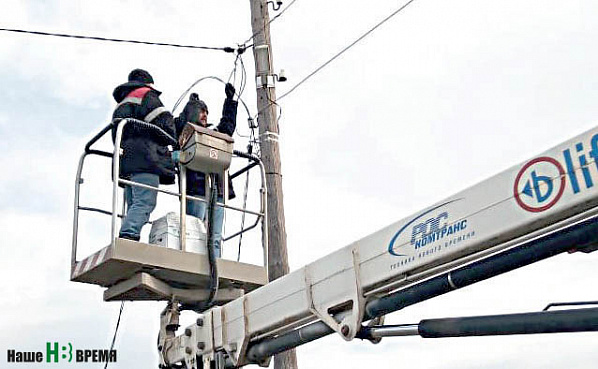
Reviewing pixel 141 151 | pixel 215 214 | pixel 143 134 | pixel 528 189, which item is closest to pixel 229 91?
pixel 143 134

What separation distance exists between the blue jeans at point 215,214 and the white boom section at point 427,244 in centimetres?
123

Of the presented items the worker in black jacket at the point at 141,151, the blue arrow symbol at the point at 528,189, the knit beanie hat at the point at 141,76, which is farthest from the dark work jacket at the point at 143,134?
the blue arrow symbol at the point at 528,189

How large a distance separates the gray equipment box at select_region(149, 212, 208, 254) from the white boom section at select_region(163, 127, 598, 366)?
99 cm

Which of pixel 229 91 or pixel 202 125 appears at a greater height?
pixel 229 91

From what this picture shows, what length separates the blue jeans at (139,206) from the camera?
250 inches

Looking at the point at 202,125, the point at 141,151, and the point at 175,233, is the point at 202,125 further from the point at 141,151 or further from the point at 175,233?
the point at 175,233

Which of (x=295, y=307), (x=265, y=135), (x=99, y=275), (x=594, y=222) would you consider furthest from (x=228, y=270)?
(x=594, y=222)

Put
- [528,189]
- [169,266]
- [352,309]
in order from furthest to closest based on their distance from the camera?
[169,266] → [352,309] → [528,189]

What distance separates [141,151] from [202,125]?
28.6 inches

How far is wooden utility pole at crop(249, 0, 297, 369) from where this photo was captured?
25.4 ft

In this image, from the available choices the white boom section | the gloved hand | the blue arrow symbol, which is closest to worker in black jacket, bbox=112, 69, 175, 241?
the gloved hand

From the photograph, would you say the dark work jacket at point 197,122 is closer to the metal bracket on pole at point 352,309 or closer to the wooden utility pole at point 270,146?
the wooden utility pole at point 270,146

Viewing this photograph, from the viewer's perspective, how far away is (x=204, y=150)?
6.23 metres

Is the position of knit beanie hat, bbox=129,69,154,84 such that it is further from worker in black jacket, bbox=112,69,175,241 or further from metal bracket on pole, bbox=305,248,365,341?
metal bracket on pole, bbox=305,248,365,341
